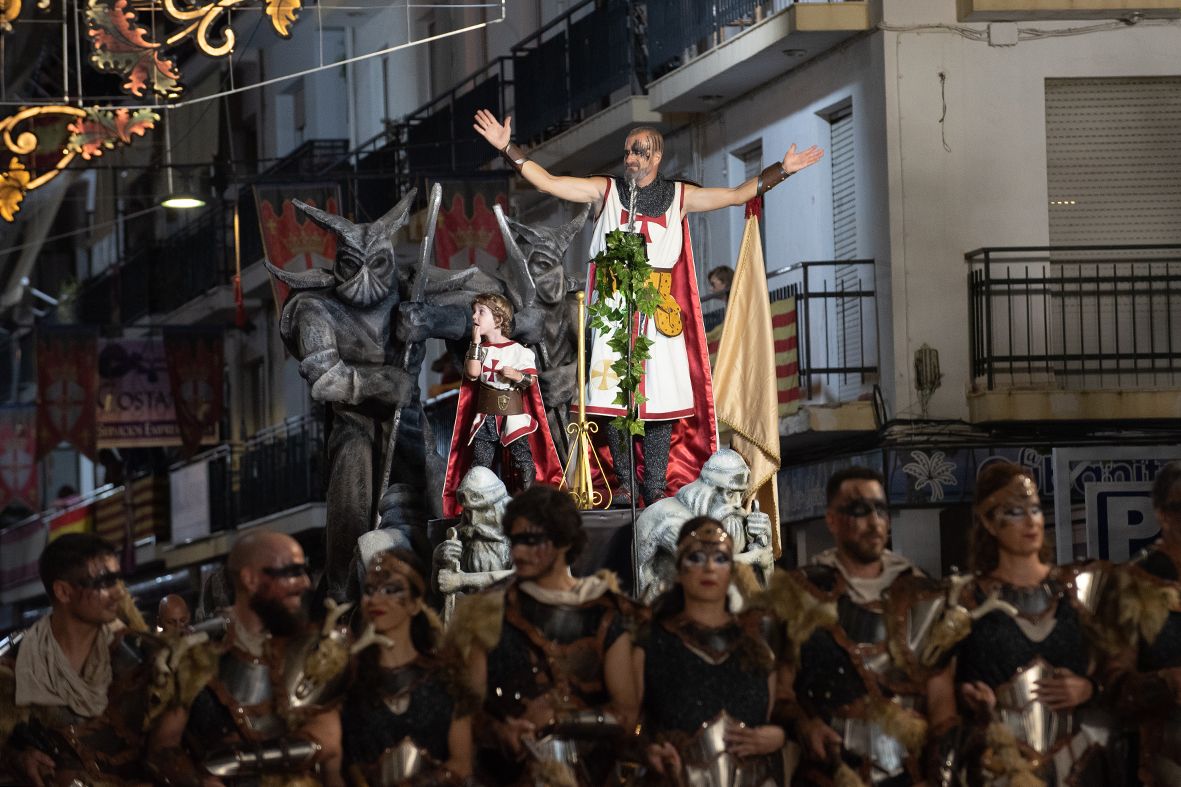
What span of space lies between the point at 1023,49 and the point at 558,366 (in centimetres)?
930

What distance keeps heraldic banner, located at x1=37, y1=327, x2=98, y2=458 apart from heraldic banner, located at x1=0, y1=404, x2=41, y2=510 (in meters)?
2.91

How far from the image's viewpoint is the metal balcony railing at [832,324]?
22.4 meters

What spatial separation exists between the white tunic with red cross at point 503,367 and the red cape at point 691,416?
452mm

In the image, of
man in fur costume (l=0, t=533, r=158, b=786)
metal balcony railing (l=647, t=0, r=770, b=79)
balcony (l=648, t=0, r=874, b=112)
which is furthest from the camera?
metal balcony railing (l=647, t=0, r=770, b=79)

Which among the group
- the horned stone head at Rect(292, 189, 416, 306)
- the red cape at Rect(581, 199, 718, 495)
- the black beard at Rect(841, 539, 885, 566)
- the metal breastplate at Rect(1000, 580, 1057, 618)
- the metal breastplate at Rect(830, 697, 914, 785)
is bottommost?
the metal breastplate at Rect(830, 697, 914, 785)

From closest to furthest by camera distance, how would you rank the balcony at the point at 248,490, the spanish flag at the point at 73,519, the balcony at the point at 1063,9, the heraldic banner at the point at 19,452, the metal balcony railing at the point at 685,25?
the balcony at the point at 1063,9, the metal balcony railing at the point at 685,25, the balcony at the point at 248,490, the heraldic banner at the point at 19,452, the spanish flag at the point at 73,519

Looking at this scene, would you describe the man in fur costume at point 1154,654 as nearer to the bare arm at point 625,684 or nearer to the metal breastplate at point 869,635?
the metal breastplate at point 869,635

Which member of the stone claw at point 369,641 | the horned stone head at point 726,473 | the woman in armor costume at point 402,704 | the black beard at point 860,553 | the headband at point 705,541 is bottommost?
the woman in armor costume at point 402,704

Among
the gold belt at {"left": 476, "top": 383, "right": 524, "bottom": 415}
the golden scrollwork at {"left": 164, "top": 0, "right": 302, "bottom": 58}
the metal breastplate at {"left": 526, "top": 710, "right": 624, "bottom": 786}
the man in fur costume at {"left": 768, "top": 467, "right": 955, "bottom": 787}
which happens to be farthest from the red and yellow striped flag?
the metal breastplate at {"left": 526, "top": 710, "right": 624, "bottom": 786}

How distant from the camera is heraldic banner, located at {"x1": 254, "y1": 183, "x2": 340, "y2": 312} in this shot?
25625mm

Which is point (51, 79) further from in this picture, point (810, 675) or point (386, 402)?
point (810, 675)

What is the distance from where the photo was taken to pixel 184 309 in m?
38.2

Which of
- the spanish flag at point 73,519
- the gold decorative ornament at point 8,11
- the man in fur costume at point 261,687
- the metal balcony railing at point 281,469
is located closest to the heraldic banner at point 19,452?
the metal balcony railing at point 281,469

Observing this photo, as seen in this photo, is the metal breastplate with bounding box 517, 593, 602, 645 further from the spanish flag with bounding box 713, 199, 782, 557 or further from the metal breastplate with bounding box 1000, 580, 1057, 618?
the spanish flag with bounding box 713, 199, 782, 557
